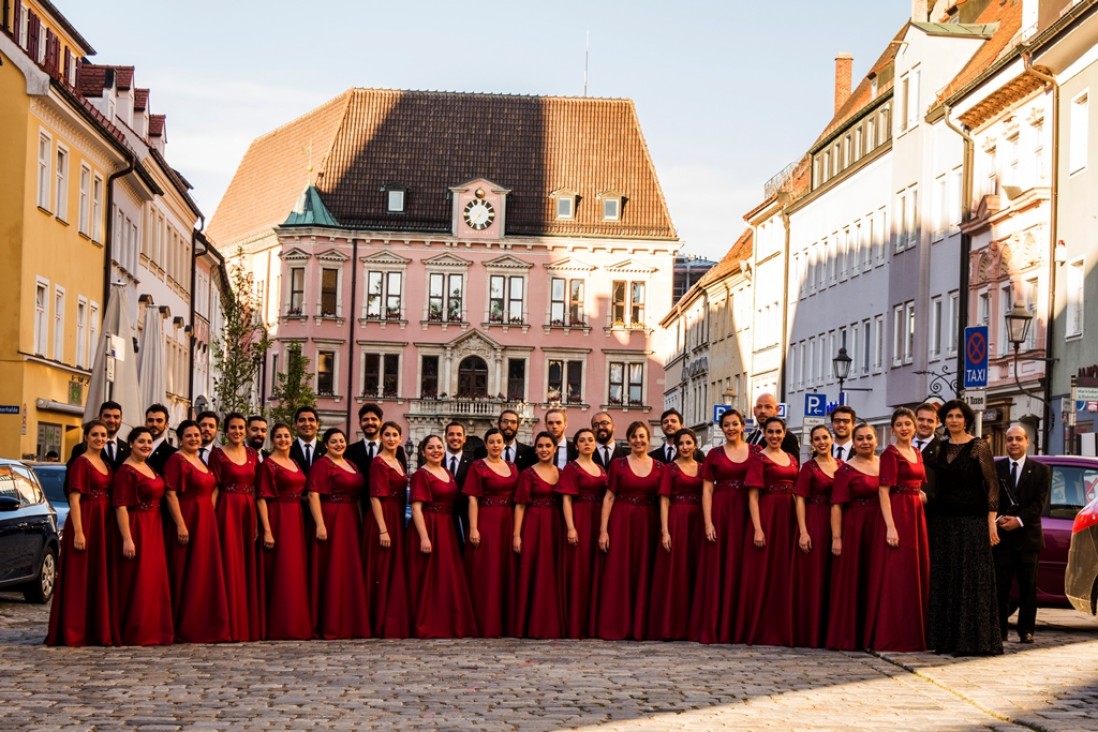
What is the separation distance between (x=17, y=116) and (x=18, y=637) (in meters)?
21.6

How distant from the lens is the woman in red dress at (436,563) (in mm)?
17469

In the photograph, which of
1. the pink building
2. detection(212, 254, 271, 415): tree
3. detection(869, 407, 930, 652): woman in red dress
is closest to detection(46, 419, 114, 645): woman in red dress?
detection(869, 407, 930, 652): woman in red dress

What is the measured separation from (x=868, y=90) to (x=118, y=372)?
46.8 meters

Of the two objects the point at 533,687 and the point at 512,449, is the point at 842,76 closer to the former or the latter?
the point at 512,449

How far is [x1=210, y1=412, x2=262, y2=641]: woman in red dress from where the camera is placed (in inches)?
661

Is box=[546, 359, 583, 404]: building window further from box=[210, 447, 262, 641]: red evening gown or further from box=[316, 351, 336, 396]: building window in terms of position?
box=[210, 447, 262, 641]: red evening gown

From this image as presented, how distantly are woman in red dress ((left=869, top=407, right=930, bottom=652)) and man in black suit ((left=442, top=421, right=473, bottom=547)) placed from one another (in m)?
3.71

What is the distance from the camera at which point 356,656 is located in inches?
605

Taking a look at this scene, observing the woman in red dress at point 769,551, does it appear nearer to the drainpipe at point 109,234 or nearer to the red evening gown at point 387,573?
the red evening gown at point 387,573

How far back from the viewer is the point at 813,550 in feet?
55.8

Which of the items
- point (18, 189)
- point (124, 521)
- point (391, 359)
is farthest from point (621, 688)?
point (391, 359)

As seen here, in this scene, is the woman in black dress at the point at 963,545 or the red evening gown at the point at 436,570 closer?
the woman in black dress at the point at 963,545

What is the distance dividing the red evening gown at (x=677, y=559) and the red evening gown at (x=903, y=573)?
6.00ft

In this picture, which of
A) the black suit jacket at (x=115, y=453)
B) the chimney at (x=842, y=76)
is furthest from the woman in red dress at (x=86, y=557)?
the chimney at (x=842, y=76)
